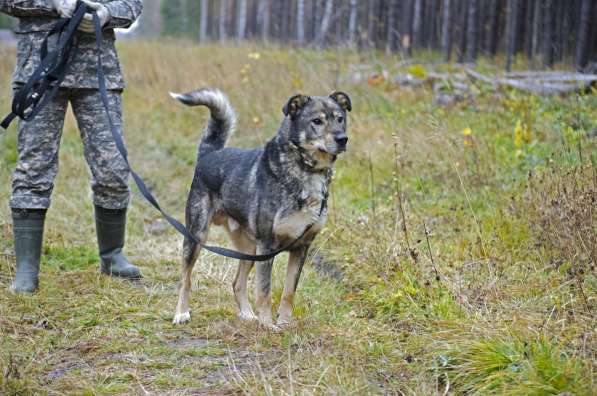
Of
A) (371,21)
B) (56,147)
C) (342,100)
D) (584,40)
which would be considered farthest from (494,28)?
(56,147)

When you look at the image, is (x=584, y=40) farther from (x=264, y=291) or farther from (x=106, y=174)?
(x=264, y=291)

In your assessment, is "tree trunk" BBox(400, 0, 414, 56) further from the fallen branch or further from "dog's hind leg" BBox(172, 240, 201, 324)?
"dog's hind leg" BBox(172, 240, 201, 324)

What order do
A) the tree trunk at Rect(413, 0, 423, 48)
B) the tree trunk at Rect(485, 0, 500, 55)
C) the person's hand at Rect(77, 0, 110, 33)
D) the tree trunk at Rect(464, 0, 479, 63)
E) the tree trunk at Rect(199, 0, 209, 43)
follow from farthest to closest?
the tree trunk at Rect(199, 0, 209, 43), the tree trunk at Rect(413, 0, 423, 48), the tree trunk at Rect(485, 0, 500, 55), the tree trunk at Rect(464, 0, 479, 63), the person's hand at Rect(77, 0, 110, 33)

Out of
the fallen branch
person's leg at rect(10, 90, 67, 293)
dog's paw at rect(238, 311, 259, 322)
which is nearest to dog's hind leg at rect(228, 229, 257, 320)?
dog's paw at rect(238, 311, 259, 322)

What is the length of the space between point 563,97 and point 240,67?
16.2 feet

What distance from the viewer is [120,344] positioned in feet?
11.8

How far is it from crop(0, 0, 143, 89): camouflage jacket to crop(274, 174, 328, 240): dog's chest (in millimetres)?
1688

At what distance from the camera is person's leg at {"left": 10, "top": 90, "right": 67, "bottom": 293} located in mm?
4434

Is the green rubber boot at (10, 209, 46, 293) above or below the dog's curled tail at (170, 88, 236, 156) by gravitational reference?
below

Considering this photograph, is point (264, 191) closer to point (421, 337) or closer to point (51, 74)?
point (421, 337)

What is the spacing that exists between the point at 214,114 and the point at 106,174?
3.29 ft

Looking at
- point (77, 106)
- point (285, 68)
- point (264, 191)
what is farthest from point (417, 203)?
point (285, 68)

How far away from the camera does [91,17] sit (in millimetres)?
4285

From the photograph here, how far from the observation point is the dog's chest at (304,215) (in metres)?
3.74
